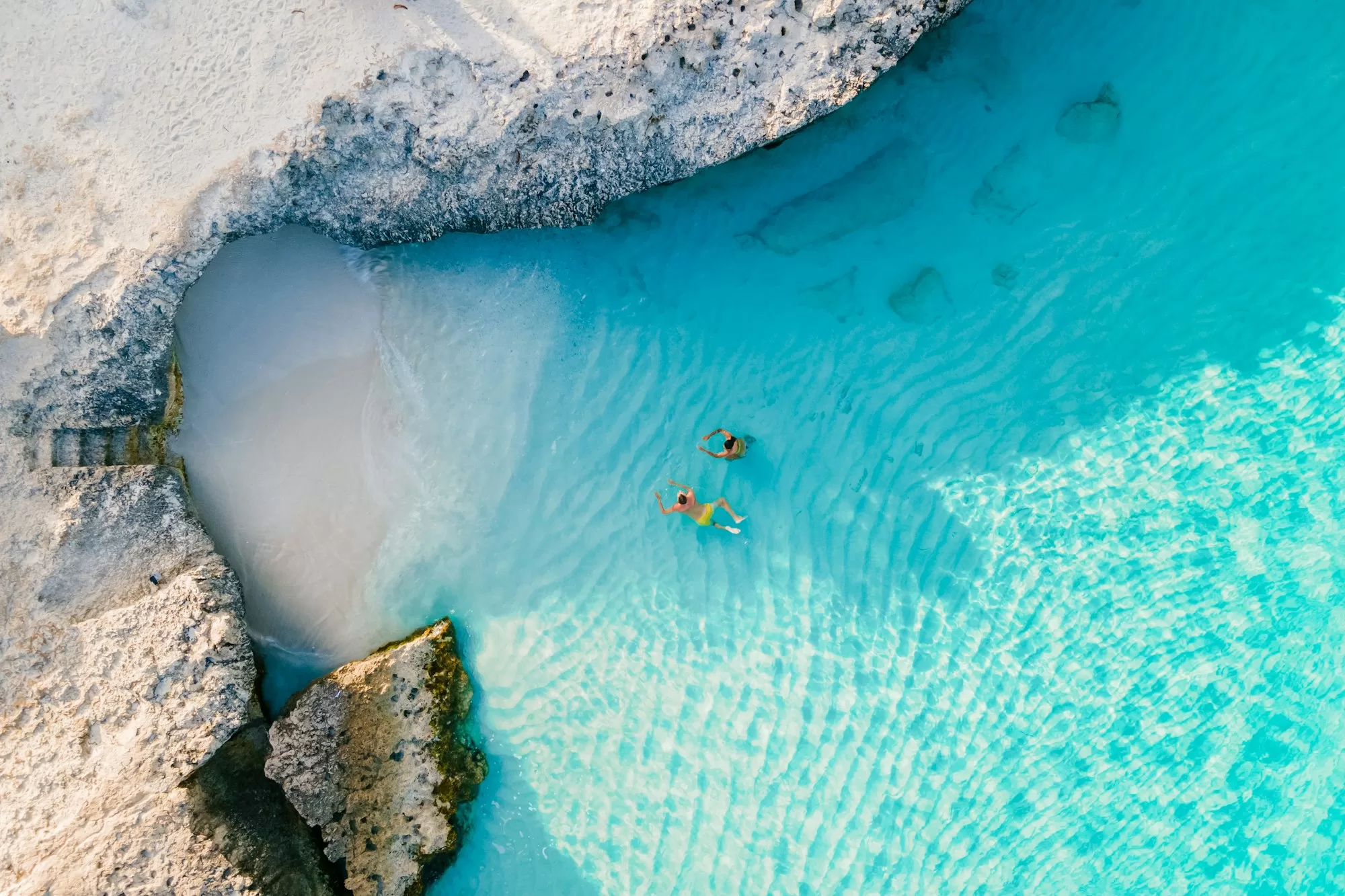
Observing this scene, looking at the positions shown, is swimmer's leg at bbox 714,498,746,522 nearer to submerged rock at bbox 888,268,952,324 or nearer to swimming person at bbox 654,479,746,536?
swimming person at bbox 654,479,746,536

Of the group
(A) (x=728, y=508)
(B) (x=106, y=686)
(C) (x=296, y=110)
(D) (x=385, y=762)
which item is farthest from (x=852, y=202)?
(B) (x=106, y=686)

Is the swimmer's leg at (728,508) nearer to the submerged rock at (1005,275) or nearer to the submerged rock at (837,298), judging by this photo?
the submerged rock at (837,298)

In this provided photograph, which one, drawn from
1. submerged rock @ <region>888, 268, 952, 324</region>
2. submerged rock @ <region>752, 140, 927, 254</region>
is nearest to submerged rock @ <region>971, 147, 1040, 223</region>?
submerged rock @ <region>752, 140, 927, 254</region>

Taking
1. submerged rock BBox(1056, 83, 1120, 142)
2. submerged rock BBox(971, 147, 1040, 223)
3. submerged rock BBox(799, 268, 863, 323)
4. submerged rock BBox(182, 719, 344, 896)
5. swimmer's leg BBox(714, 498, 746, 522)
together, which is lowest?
submerged rock BBox(182, 719, 344, 896)

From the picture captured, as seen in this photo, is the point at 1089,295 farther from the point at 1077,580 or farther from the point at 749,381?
the point at 749,381

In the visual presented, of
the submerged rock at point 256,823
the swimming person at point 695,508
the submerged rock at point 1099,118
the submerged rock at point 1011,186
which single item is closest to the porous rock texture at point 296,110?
the submerged rock at point 1011,186

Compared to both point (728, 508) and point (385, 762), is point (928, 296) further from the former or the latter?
point (385, 762)
